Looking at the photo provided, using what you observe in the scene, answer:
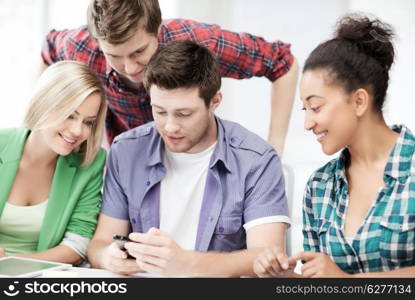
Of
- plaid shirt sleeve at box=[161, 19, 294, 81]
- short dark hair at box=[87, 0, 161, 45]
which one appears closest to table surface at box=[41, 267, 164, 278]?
short dark hair at box=[87, 0, 161, 45]

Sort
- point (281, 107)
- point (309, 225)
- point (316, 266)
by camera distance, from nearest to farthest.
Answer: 1. point (316, 266)
2. point (309, 225)
3. point (281, 107)

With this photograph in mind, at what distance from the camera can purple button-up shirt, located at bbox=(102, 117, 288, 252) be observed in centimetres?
191

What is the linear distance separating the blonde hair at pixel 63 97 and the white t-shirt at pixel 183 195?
252mm

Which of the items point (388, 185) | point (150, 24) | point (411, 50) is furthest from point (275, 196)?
point (411, 50)

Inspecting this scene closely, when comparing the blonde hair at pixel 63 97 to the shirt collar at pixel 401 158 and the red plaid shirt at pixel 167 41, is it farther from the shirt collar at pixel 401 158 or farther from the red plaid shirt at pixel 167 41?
the shirt collar at pixel 401 158

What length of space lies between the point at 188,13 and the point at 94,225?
1.97 m

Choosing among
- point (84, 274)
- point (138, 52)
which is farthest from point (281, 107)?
point (84, 274)

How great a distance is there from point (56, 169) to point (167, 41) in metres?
0.67

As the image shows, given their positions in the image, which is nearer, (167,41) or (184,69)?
(184,69)

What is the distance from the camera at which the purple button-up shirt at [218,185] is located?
191 cm

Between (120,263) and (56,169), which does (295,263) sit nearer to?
(120,263)

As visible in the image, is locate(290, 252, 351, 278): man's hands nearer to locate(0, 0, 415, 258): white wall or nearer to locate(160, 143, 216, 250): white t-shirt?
locate(160, 143, 216, 250): white t-shirt

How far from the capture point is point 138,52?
2.12 meters

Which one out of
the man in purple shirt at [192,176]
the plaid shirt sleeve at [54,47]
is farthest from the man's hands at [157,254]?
the plaid shirt sleeve at [54,47]
